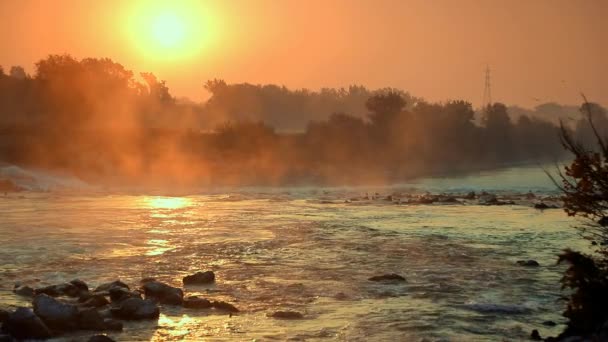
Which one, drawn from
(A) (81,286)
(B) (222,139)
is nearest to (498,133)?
(B) (222,139)

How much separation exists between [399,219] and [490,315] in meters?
25.5

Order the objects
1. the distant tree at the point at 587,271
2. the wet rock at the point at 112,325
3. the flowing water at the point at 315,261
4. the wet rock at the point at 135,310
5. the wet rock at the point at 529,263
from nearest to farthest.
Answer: the distant tree at the point at 587,271 → the wet rock at the point at 112,325 → the flowing water at the point at 315,261 → the wet rock at the point at 135,310 → the wet rock at the point at 529,263

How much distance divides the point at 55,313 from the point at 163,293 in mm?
3478

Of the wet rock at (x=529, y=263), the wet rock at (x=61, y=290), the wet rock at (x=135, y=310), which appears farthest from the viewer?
the wet rock at (x=529, y=263)

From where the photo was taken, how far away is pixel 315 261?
1035 inches

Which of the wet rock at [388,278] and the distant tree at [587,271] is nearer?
the distant tree at [587,271]

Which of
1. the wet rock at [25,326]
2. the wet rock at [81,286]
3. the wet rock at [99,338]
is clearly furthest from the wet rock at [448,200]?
the wet rock at [99,338]

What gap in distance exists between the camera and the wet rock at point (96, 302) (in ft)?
58.9

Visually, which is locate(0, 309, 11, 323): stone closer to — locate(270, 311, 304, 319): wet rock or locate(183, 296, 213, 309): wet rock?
locate(183, 296, 213, 309): wet rock

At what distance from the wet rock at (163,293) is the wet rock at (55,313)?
2880mm

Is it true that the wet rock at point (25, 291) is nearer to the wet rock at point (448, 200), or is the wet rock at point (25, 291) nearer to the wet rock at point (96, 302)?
the wet rock at point (96, 302)

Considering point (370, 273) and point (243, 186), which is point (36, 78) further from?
point (370, 273)

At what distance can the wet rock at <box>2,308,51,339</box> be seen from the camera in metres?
14.9

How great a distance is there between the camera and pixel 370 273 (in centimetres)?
2367
